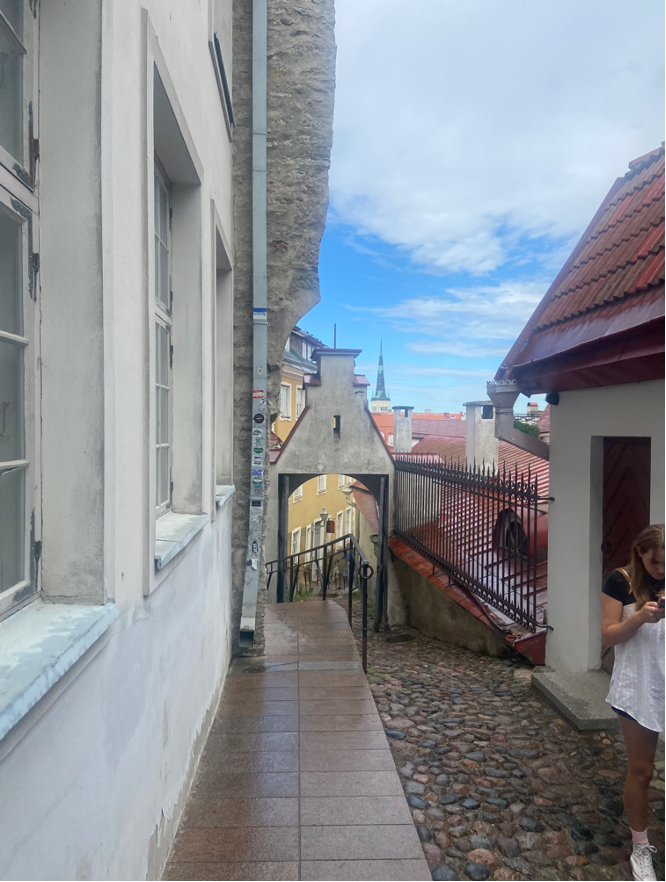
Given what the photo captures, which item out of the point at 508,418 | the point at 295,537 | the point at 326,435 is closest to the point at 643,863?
the point at 508,418

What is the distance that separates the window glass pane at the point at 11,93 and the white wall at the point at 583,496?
3.90ft

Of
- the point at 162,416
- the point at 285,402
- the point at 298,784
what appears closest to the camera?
the point at 298,784

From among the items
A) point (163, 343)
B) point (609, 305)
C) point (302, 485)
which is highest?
point (163, 343)

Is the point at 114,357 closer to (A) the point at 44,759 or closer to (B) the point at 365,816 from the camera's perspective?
(A) the point at 44,759

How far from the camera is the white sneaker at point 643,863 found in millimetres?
493

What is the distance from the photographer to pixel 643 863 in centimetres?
51

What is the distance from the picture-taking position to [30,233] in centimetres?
114

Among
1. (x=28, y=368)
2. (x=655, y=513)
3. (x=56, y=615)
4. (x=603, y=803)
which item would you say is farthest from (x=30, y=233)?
(x=603, y=803)

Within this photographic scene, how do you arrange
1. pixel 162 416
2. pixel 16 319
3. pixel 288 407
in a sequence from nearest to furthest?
pixel 16 319 < pixel 162 416 < pixel 288 407

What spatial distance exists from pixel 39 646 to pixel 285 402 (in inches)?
731

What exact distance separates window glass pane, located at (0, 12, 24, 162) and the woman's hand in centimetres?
131

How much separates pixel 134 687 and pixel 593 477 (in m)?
1.35

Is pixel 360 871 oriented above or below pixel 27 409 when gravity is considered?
below

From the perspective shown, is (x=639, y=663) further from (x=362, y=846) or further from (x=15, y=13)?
(x=15, y=13)
